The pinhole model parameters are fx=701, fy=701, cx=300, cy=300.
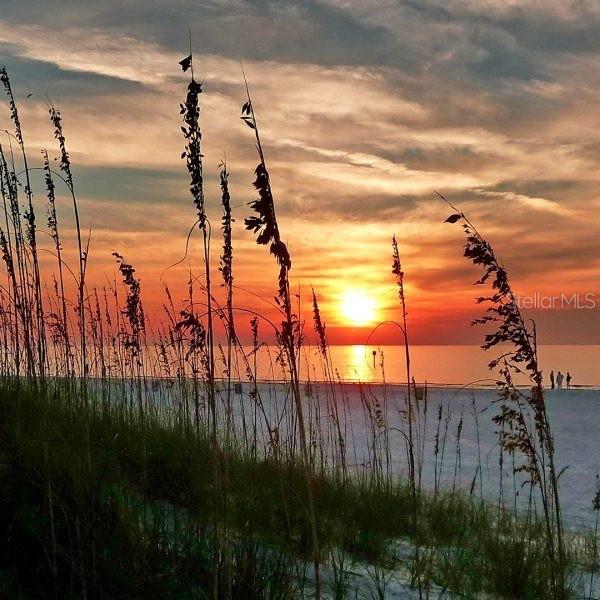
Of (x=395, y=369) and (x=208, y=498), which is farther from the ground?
(x=208, y=498)

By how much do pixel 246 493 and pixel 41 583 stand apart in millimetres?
1673

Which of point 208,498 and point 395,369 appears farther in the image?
point 395,369

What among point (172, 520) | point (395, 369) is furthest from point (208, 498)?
point (395, 369)

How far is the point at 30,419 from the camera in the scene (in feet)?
15.1

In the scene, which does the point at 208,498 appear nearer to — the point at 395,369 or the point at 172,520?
the point at 172,520

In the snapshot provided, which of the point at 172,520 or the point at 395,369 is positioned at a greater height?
the point at 172,520

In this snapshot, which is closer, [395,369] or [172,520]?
[172,520]

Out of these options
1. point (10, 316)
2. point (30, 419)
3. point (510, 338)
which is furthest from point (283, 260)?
point (10, 316)

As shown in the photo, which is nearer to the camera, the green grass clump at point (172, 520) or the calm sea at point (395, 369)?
the green grass clump at point (172, 520)

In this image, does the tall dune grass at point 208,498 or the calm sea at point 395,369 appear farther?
the calm sea at point 395,369

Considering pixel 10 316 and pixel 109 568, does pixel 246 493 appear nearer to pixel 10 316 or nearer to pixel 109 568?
pixel 109 568

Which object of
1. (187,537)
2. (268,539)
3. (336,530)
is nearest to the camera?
(187,537)

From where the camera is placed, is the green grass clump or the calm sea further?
the calm sea

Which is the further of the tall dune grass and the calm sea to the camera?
the calm sea
